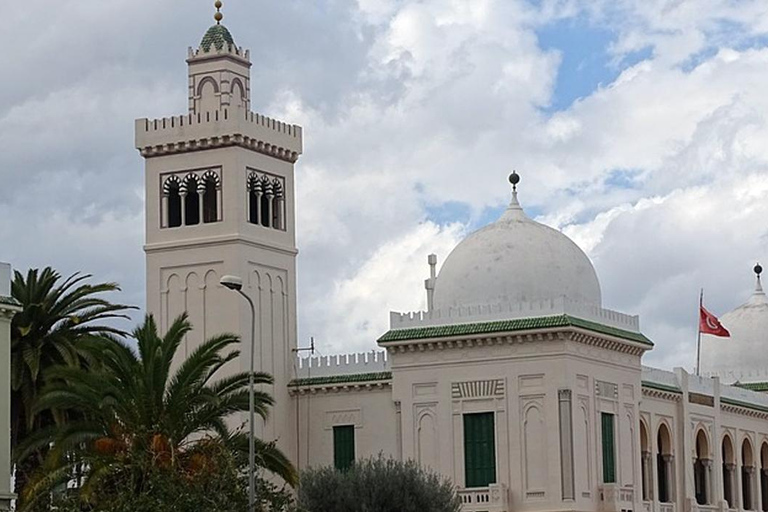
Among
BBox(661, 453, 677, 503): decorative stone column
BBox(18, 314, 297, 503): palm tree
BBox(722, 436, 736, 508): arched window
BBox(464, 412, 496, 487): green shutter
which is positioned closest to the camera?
BBox(18, 314, 297, 503): palm tree

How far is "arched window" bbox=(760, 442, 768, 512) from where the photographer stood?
68356 mm

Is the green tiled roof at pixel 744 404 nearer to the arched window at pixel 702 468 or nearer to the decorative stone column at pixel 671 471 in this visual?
the arched window at pixel 702 468

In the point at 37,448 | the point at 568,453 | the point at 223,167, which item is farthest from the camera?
the point at 223,167

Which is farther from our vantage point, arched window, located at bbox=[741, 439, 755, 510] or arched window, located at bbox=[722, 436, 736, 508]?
arched window, located at bbox=[741, 439, 755, 510]

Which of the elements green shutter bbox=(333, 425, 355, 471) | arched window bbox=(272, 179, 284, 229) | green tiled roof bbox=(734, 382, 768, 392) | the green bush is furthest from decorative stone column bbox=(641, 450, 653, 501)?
arched window bbox=(272, 179, 284, 229)

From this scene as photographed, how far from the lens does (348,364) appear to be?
60.1 metres

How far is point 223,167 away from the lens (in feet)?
197

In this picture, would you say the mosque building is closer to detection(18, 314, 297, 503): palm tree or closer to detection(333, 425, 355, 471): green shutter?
detection(333, 425, 355, 471): green shutter

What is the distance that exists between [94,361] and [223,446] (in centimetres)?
674

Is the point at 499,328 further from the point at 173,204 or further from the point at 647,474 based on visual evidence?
the point at 173,204

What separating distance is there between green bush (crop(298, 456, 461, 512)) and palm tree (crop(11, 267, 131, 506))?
725 centimetres

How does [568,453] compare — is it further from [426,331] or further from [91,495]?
[91,495]

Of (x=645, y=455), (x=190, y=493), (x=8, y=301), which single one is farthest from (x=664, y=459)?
(x=190, y=493)

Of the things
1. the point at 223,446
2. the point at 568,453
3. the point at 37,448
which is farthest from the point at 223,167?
the point at 223,446
